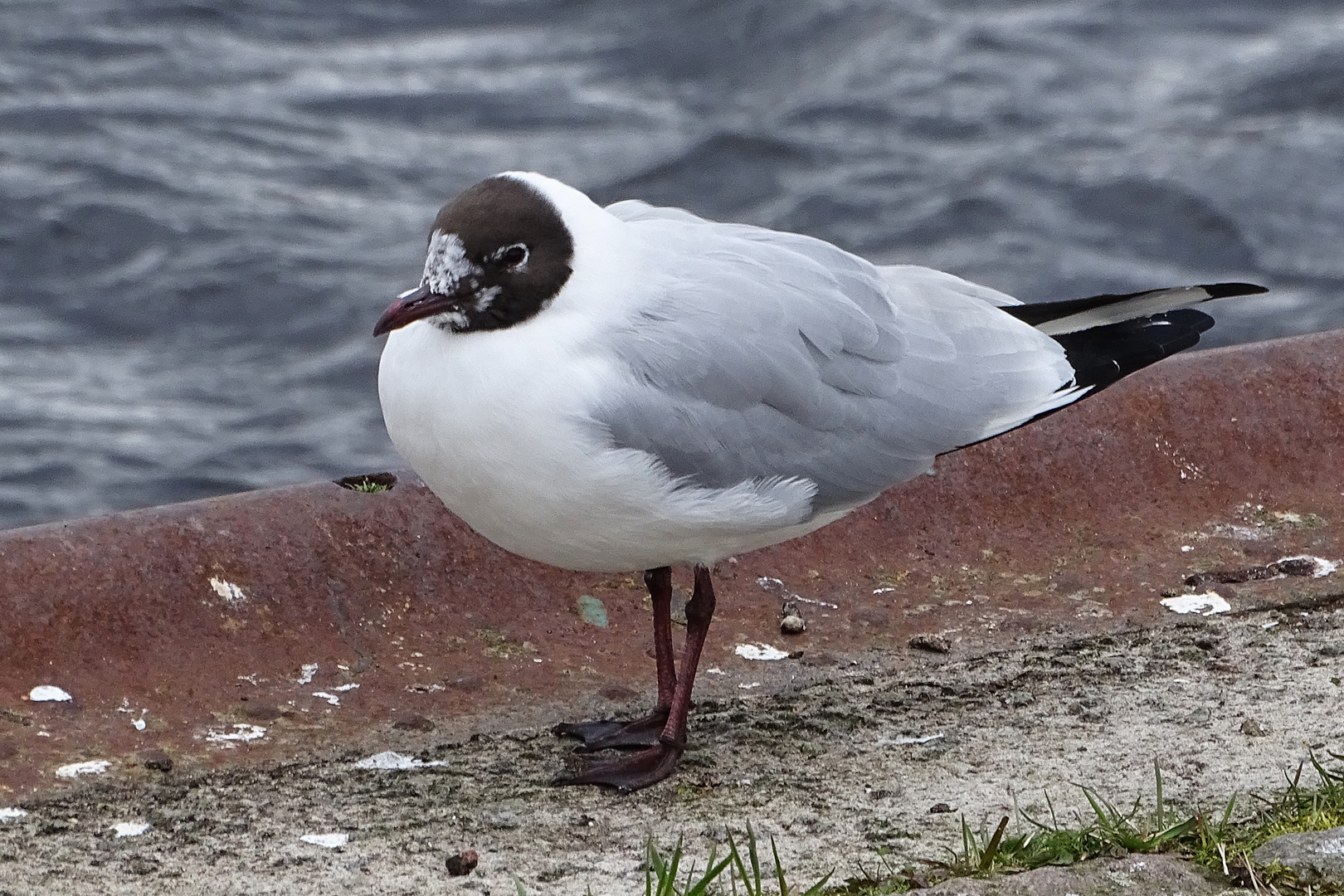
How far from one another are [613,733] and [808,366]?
77 centimetres

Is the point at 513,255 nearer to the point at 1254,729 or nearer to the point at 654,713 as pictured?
the point at 654,713

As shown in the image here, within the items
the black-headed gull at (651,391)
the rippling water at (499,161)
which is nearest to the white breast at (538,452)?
the black-headed gull at (651,391)

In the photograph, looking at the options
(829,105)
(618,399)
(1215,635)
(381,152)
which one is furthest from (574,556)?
(829,105)

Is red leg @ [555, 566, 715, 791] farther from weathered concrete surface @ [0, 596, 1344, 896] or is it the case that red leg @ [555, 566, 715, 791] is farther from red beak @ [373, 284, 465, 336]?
red beak @ [373, 284, 465, 336]

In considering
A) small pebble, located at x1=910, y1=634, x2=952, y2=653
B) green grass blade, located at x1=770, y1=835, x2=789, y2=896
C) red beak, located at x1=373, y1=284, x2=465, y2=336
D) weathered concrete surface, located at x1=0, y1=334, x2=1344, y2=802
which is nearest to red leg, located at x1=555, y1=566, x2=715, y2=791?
A: weathered concrete surface, located at x1=0, y1=334, x2=1344, y2=802

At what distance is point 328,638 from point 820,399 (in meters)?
1.08

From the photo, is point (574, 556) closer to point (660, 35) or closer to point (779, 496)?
point (779, 496)

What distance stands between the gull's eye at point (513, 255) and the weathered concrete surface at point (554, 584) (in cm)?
81

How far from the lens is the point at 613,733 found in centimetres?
349

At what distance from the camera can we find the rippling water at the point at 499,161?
25.9 ft

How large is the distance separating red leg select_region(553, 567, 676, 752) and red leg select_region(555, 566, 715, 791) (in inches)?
1.4

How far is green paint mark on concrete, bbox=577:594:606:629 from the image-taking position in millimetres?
3904

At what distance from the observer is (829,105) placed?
33.0 ft

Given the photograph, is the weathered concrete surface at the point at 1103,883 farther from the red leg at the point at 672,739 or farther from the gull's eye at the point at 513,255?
the gull's eye at the point at 513,255
